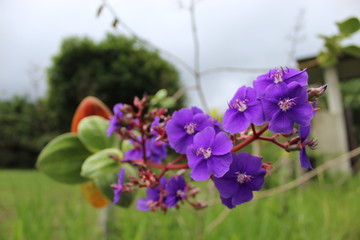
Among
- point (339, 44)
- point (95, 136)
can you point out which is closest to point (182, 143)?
point (95, 136)

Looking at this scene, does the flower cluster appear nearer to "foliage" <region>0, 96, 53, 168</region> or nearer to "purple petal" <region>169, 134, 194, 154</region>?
"purple petal" <region>169, 134, 194, 154</region>

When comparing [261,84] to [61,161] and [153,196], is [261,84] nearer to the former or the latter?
[153,196]

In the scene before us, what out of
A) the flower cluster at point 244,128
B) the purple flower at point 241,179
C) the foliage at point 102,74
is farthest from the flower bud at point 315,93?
the foliage at point 102,74

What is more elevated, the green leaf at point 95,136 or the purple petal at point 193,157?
the green leaf at point 95,136

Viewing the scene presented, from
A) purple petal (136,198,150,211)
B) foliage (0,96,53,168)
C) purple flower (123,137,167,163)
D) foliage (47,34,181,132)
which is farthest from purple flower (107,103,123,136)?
foliage (0,96,53,168)

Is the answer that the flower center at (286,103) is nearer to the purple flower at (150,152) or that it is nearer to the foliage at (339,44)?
the purple flower at (150,152)
